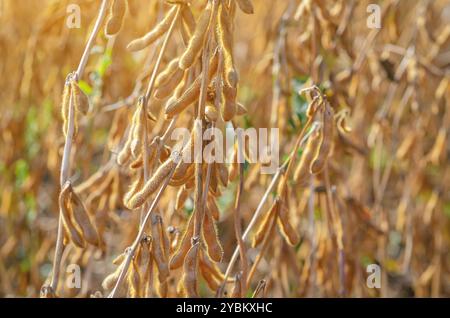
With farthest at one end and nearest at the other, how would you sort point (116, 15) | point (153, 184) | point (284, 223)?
point (284, 223) → point (116, 15) → point (153, 184)

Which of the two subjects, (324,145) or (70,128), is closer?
(70,128)

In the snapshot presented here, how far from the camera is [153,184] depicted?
924 mm

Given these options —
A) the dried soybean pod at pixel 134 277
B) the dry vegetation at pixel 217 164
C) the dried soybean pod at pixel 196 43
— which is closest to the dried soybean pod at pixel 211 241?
the dry vegetation at pixel 217 164

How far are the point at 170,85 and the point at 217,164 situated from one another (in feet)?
0.47

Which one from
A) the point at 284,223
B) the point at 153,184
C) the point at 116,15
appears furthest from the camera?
the point at 284,223

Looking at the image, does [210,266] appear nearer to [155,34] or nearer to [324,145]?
[324,145]

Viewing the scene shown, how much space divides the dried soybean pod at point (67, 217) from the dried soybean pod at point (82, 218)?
10 mm

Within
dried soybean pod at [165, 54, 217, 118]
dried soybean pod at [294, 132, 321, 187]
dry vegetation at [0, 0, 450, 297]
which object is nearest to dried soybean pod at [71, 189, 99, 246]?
dry vegetation at [0, 0, 450, 297]

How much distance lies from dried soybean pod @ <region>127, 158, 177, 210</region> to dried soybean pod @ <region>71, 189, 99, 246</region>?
6.1 inches

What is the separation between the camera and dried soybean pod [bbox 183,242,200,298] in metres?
0.96

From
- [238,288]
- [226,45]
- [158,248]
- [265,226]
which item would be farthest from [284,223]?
[226,45]

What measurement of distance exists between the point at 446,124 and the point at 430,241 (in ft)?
1.66

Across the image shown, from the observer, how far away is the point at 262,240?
1.15 m

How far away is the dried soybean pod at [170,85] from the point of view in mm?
1008
